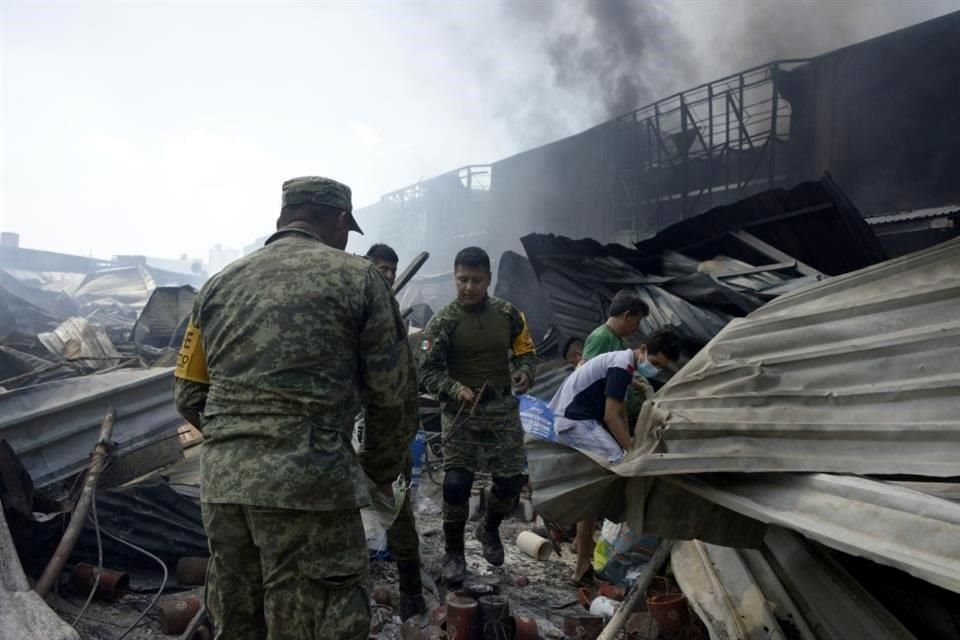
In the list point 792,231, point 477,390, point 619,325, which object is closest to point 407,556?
point 477,390

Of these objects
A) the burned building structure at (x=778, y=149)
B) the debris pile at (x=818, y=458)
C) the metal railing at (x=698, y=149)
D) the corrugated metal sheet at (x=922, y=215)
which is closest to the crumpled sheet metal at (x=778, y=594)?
the debris pile at (x=818, y=458)

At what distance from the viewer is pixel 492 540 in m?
3.92

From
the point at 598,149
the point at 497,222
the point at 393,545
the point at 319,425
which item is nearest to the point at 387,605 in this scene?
the point at 393,545

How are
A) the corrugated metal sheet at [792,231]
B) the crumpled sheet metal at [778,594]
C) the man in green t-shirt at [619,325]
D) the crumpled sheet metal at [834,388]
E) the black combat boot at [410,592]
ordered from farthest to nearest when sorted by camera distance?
the corrugated metal sheet at [792,231], the man in green t-shirt at [619,325], the black combat boot at [410,592], the crumpled sheet metal at [778,594], the crumpled sheet metal at [834,388]

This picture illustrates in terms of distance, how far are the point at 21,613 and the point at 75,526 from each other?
72 cm

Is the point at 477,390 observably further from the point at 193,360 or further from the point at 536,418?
the point at 193,360

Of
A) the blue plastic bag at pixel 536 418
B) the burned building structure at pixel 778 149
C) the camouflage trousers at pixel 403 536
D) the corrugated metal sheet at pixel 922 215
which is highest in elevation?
the burned building structure at pixel 778 149

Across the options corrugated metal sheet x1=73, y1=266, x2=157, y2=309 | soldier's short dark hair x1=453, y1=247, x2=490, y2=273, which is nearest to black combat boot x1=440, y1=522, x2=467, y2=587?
soldier's short dark hair x1=453, y1=247, x2=490, y2=273

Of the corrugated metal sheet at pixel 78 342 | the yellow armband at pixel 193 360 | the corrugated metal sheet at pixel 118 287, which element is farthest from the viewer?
the corrugated metal sheet at pixel 118 287

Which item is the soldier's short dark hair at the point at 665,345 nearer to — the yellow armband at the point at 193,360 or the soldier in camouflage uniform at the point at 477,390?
the soldier in camouflage uniform at the point at 477,390

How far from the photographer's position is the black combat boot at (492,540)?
388 cm

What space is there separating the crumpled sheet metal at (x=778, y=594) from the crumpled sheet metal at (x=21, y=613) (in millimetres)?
2507

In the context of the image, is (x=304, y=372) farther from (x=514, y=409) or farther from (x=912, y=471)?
(x=514, y=409)

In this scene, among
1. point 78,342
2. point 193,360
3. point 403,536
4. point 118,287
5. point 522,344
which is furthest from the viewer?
point 118,287
